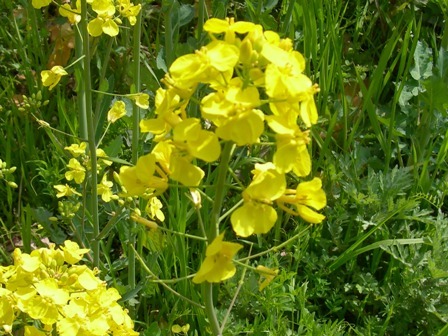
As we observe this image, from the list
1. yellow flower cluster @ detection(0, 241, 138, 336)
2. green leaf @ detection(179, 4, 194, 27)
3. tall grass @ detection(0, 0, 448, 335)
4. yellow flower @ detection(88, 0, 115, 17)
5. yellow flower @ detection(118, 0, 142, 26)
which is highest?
yellow flower @ detection(88, 0, 115, 17)

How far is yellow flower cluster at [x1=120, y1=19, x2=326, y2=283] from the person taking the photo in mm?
1060

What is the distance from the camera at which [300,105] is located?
44.5 inches

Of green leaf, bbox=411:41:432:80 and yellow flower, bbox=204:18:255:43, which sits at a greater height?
yellow flower, bbox=204:18:255:43

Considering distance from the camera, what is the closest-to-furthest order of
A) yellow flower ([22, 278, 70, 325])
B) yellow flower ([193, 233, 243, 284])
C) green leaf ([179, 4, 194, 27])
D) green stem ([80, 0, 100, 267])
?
yellow flower ([193, 233, 243, 284]) < yellow flower ([22, 278, 70, 325]) < green stem ([80, 0, 100, 267]) < green leaf ([179, 4, 194, 27])

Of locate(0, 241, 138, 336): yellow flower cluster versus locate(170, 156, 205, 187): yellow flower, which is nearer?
locate(170, 156, 205, 187): yellow flower

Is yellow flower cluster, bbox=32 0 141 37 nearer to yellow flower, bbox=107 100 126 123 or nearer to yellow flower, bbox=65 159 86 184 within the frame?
yellow flower, bbox=107 100 126 123

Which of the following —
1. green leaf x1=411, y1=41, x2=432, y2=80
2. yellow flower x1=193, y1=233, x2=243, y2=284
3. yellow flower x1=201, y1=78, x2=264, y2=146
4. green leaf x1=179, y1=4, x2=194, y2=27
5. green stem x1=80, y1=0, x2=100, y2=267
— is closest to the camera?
yellow flower x1=201, y1=78, x2=264, y2=146

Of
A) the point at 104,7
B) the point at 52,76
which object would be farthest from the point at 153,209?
the point at 104,7

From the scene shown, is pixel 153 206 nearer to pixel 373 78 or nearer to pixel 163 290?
→ pixel 163 290

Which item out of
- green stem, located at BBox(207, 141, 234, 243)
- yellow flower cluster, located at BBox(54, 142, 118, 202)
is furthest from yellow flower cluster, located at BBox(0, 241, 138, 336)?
yellow flower cluster, located at BBox(54, 142, 118, 202)

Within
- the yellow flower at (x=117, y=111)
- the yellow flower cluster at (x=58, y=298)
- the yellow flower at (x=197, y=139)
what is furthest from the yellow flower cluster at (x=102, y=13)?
the yellow flower at (x=197, y=139)

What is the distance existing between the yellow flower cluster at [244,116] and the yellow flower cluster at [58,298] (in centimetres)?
40

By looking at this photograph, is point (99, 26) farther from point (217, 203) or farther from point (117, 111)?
point (217, 203)

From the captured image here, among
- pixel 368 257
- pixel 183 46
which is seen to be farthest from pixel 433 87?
pixel 183 46
